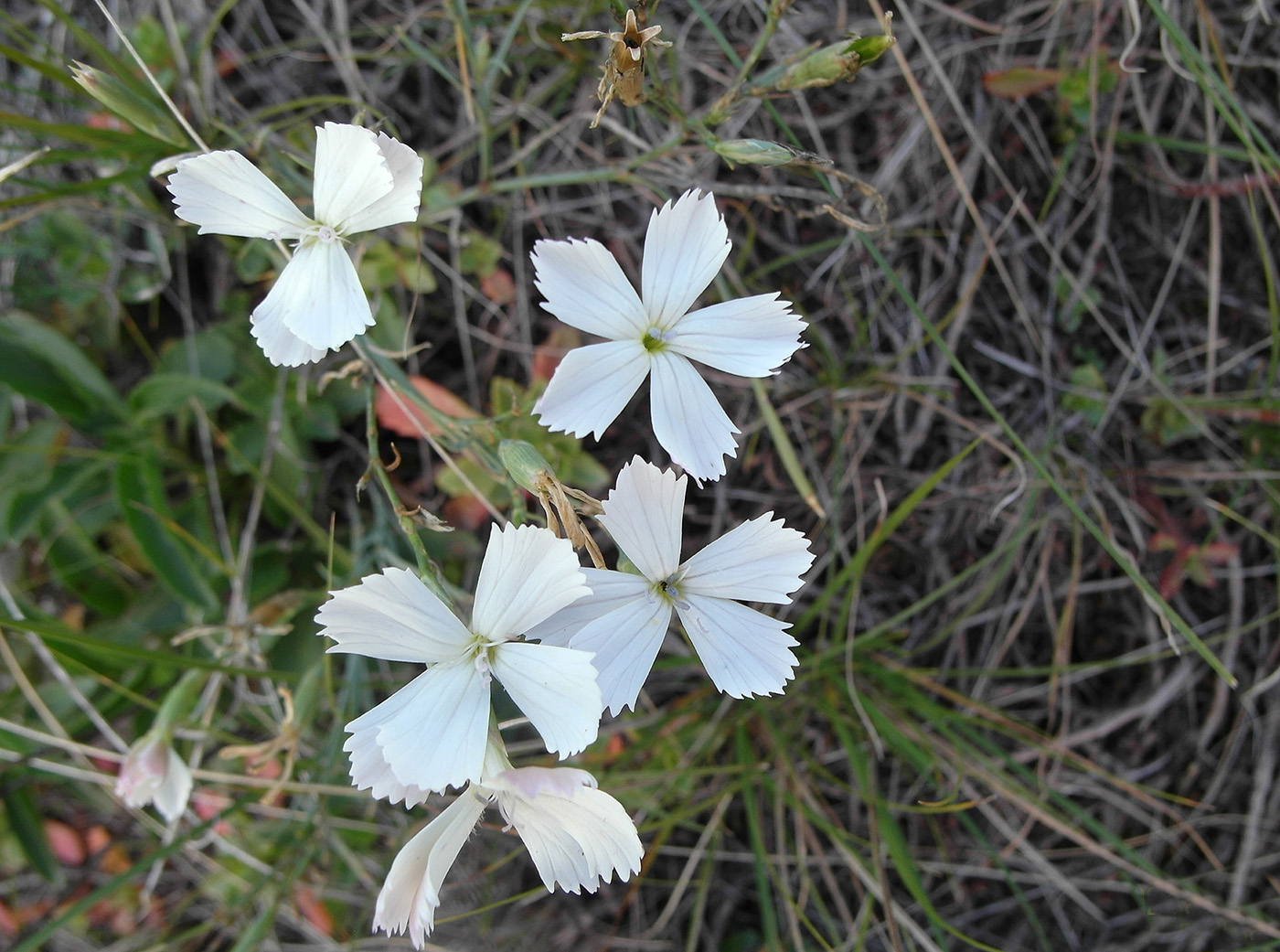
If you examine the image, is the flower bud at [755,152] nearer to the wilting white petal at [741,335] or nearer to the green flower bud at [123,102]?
the wilting white petal at [741,335]

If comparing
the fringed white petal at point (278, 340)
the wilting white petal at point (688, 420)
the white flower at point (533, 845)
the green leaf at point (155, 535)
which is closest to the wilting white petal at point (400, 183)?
the fringed white petal at point (278, 340)

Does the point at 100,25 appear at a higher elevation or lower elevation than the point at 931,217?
higher

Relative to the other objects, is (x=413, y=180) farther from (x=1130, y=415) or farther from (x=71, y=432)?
(x=1130, y=415)

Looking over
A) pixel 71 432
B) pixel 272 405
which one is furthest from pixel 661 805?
pixel 71 432

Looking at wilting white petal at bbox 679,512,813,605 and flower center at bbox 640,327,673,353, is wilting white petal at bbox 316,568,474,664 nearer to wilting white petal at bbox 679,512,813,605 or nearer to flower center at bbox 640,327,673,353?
wilting white petal at bbox 679,512,813,605

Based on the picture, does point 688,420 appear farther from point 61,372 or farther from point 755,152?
point 61,372

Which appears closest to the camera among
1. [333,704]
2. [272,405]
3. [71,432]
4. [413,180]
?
[413,180]

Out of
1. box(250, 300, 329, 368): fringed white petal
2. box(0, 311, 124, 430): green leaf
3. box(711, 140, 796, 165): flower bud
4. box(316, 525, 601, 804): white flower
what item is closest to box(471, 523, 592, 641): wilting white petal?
box(316, 525, 601, 804): white flower
